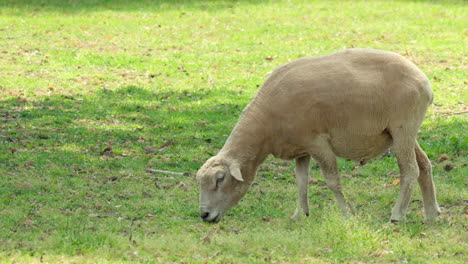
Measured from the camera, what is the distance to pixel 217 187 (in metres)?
8.70

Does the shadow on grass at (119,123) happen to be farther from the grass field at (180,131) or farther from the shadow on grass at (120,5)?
the shadow on grass at (120,5)

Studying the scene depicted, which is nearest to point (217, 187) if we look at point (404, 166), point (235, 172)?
point (235, 172)

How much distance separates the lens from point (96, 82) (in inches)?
658

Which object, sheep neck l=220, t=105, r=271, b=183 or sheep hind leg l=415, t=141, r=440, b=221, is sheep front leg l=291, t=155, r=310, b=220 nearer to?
sheep neck l=220, t=105, r=271, b=183

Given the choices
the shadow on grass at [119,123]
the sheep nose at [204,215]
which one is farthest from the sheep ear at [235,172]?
the shadow on grass at [119,123]

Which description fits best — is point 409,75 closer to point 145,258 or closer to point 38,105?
point 145,258

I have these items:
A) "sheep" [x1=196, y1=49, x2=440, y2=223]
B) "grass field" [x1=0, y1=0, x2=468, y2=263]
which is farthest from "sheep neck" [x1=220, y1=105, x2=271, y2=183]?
"grass field" [x1=0, y1=0, x2=468, y2=263]

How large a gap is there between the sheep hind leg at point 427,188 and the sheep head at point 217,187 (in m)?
2.24

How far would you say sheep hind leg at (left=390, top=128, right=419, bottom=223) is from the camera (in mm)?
8789

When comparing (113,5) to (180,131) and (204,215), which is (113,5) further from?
(204,215)

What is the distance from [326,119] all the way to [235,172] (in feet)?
3.99

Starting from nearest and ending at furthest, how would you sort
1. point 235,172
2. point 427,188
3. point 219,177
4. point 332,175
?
point 235,172, point 219,177, point 332,175, point 427,188

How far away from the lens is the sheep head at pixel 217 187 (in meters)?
8.64

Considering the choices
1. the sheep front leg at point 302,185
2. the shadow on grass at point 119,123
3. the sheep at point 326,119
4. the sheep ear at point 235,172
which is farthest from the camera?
the shadow on grass at point 119,123
